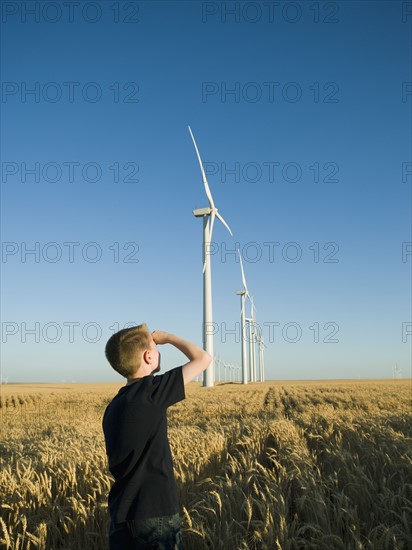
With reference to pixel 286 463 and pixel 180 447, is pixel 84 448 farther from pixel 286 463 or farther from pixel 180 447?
pixel 286 463

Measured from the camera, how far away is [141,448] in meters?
3.66

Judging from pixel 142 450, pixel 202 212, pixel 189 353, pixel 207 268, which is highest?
pixel 202 212

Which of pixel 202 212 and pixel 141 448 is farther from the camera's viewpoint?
pixel 202 212

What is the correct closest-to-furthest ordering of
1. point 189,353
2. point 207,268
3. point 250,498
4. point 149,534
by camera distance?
point 149,534 → point 189,353 → point 250,498 → point 207,268

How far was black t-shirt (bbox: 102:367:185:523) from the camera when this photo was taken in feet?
11.8

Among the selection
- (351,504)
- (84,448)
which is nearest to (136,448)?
(351,504)

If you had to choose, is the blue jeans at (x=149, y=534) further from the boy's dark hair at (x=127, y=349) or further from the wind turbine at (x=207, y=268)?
Result: the wind turbine at (x=207, y=268)

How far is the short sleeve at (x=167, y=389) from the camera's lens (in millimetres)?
3699

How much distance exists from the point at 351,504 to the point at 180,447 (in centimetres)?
372

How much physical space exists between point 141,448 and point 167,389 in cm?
44

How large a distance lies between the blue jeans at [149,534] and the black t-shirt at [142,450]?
0.05m

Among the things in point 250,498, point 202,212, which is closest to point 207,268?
point 202,212

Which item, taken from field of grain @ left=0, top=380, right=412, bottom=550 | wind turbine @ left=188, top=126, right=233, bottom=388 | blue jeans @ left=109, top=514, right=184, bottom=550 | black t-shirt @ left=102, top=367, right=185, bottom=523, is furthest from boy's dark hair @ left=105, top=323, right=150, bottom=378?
wind turbine @ left=188, top=126, right=233, bottom=388

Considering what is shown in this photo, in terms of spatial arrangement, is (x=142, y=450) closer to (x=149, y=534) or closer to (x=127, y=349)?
(x=149, y=534)
